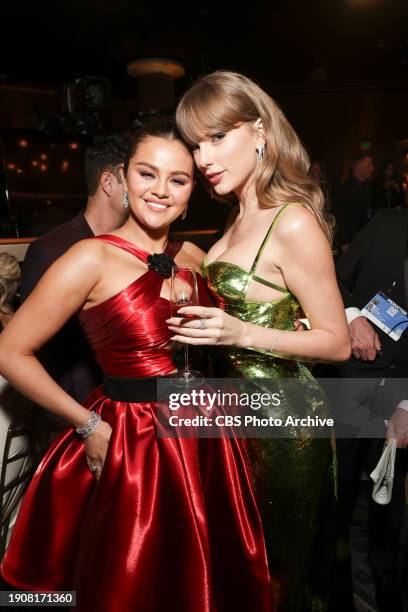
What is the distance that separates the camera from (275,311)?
61.7 inches

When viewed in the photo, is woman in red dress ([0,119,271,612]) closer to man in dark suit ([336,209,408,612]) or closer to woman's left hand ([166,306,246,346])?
woman's left hand ([166,306,246,346])

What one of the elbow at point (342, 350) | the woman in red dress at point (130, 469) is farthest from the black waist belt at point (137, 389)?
the elbow at point (342, 350)

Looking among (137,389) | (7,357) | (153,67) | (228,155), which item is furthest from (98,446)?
(153,67)

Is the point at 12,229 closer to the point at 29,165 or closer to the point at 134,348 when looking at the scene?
the point at 29,165

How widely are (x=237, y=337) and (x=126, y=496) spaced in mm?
531

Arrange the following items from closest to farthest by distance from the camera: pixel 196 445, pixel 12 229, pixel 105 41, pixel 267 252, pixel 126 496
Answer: pixel 126 496 → pixel 196 445 → pixel 267 252 → pixel 12 229 → pixel 105 41

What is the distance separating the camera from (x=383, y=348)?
7.53 ft

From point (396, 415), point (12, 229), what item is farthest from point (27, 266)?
point (12, 229)

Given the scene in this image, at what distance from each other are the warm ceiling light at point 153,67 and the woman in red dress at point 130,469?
651cm

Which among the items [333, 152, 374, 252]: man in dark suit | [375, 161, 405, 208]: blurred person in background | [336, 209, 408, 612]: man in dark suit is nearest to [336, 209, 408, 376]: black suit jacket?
[336, 209, 408, 612]: man in dark suit

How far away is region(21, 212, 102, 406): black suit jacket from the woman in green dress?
2.56 ft

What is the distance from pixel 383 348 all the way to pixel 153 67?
660 cm

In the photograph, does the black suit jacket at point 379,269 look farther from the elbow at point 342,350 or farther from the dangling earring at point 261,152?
the dangling earring at point 261,152

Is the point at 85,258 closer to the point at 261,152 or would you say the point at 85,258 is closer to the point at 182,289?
the point at 182,289
